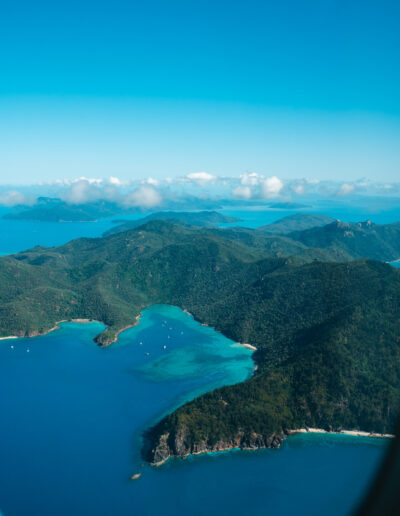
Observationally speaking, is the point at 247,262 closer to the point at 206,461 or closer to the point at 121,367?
the point at 121,367

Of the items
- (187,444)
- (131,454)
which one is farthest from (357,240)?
(131,454)

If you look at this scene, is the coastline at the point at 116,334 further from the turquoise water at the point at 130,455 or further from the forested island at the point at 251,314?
the turquoise water at the point at 130,455

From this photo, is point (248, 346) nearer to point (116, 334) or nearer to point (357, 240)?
point (116, 334)

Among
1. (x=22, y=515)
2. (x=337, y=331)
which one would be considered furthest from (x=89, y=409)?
(x=337, y=331)

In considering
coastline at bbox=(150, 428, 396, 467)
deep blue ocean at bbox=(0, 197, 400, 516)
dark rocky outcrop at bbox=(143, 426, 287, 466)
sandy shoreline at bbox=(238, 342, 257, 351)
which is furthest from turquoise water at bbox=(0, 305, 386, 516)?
sandy shoreline at bbox=(238, 342, 257, 351)

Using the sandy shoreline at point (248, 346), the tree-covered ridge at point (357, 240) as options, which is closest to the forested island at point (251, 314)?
the sandy shoreline at point (248, 346)

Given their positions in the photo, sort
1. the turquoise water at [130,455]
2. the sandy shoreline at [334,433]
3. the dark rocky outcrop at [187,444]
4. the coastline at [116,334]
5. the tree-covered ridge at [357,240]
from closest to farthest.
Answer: the turquoise water at [130,455] → the dark rocky outcrop at [187,444] → the sandy shoreline at [334,433] → the coastline at [116,334] → the tree-covered ridge at [357,240]
